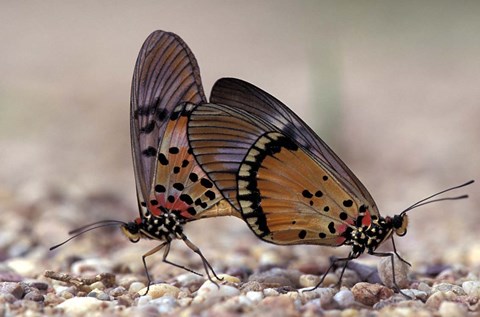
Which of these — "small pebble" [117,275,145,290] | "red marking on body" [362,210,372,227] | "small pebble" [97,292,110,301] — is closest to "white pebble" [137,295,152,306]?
"small pebble" [97,292,110,301]

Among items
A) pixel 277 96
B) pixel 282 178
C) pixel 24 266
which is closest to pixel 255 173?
pixel 282 178

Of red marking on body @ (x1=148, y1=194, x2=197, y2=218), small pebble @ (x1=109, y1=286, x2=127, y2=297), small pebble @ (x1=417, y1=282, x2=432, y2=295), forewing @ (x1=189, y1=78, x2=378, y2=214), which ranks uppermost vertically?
forewing @ (x1=189, y1=78, x2=378, y2=214)

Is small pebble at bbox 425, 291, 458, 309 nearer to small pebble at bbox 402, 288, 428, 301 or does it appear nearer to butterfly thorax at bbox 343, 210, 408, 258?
small pebble at bbox 402, 288, 428, 301

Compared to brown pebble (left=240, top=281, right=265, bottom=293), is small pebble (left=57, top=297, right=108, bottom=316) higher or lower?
higher

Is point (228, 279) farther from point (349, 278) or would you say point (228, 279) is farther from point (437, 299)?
point (437, 299)

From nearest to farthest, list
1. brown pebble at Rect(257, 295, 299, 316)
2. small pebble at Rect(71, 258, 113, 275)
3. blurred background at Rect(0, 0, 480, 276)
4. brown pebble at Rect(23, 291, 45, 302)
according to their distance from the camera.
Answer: brown pebble at Rect(257, 295, 299, 316) → brown pebble at Rect(23, 291, 45, 302) → small pebble at Rect(71, 258, 113, 275) → blurred background at Rect(0, 0, 480, 276)

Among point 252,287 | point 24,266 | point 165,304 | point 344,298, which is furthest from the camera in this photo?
point 24,266

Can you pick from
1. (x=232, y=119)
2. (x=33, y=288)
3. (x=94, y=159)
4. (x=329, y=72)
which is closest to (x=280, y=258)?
(x=232, y=119)
